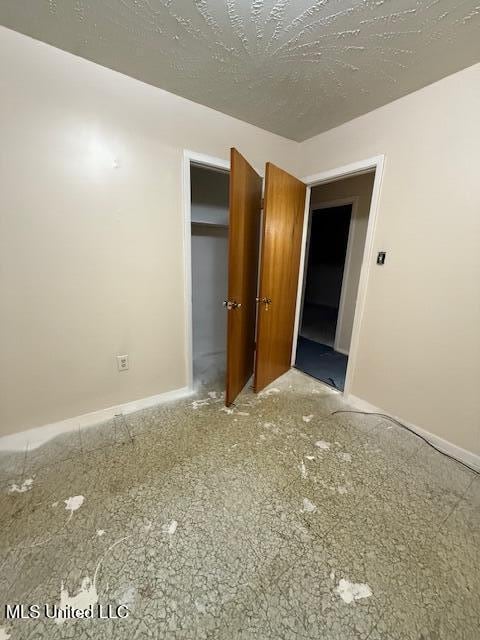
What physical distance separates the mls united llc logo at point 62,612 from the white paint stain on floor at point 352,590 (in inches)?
32.0

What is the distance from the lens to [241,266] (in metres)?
2.00

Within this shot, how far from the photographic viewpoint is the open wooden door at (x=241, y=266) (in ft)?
5.94

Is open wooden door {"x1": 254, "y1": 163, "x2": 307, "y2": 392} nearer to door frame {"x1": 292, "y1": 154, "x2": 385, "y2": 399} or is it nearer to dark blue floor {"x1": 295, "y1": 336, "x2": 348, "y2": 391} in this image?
door frame {"x1": 292, "y1": 154, "x2": 385, "y2": 399}

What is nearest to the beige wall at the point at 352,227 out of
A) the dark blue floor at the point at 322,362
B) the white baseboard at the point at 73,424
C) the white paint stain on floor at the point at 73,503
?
the dark blue floor at the point at 322,362

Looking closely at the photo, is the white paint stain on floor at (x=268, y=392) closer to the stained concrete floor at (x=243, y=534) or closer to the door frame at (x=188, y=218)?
the stained concrete floor at (x=243, y=534)

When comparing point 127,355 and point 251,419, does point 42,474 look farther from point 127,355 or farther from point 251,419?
point 251,419

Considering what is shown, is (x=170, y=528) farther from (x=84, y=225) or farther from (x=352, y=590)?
(x=84, y=225)

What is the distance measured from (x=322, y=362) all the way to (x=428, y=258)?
68.2 inches

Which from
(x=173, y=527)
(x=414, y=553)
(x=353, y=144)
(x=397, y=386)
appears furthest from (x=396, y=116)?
(x=173, y=527)

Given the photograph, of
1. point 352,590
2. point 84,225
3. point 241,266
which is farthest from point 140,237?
point 352,590

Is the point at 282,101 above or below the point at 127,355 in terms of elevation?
above

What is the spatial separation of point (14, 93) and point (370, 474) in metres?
2.98

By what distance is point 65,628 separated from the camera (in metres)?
0.87

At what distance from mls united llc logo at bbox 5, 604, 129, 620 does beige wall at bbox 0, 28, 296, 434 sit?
3.53 ft
